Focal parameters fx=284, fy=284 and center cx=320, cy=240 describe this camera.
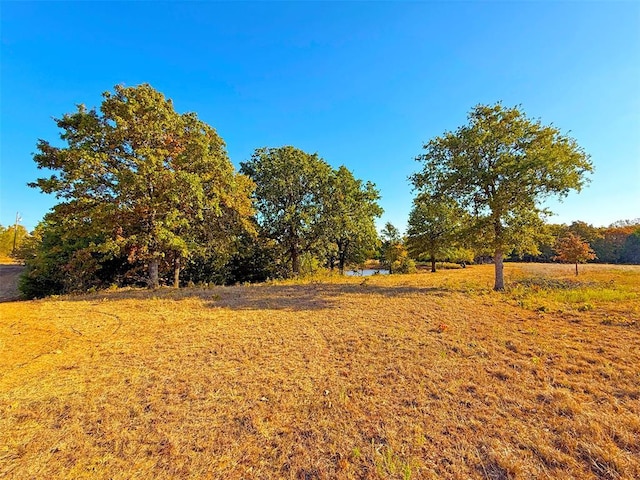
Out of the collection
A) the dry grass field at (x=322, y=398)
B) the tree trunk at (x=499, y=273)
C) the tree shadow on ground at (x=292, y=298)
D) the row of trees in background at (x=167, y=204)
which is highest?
the row of trees in background at (x=167, y=204)

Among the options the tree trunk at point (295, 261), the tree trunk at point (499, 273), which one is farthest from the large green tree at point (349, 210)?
the tree trunk at point (499, 273)

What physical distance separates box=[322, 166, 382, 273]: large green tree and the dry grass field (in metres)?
12.7

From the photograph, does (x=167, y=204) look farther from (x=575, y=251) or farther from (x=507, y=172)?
(x=575, y=251)

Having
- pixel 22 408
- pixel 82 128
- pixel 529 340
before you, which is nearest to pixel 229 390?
pixel 22 408

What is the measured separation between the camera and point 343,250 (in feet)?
92.9

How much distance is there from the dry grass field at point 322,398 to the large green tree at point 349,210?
1267 cm

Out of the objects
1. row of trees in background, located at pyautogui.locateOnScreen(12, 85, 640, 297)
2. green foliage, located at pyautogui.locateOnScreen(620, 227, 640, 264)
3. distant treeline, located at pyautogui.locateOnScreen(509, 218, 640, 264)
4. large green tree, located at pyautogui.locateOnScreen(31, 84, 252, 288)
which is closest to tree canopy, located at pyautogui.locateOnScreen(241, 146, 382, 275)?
row of trees in background, located at pyautogui.locateOnScreen(12, 85, 640, 297)

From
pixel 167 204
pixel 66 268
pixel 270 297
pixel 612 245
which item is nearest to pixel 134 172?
pixel 167 204

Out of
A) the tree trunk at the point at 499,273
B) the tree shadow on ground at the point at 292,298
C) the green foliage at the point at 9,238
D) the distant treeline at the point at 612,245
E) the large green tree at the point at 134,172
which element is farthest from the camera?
the green foliage at the point at 9,238

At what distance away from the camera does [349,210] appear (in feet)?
69.2

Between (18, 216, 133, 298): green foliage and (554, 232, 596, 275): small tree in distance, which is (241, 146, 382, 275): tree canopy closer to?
(18, 216, 133, 298): green foliage

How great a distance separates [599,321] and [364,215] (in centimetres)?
1517

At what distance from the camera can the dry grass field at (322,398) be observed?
288 cm

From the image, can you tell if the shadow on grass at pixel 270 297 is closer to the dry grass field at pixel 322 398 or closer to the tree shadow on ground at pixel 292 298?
the tree shadow on ground at pixel 292 298
